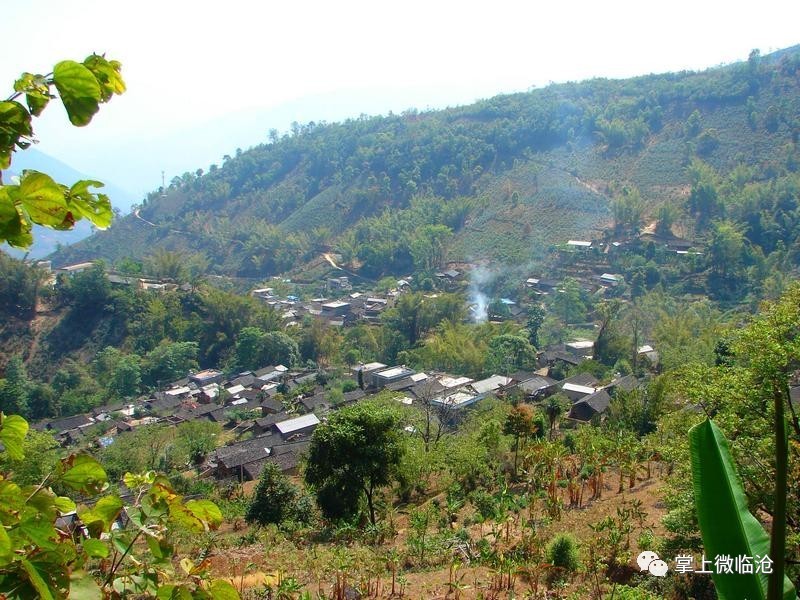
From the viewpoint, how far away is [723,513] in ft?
5.19

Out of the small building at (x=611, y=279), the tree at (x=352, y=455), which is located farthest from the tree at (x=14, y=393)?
the small building at (x=611, y=279)

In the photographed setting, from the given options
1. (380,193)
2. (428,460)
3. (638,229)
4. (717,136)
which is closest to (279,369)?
(428,460)

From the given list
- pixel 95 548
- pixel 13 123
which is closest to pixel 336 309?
pixel 95 548

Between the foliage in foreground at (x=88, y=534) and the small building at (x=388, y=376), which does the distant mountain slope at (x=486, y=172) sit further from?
the foliage in foreground at (x=88, y=534)

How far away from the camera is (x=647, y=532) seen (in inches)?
303

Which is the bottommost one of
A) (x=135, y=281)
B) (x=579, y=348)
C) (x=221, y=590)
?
(x=579, y=348)

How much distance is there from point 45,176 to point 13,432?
1.57 feet

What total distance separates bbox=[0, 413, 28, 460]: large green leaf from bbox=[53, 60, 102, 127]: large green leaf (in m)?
0.55

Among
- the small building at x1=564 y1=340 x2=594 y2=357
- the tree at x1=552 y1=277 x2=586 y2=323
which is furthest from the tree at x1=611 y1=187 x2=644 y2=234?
the small building at x1=564 y1=340 x2=594 y2=357

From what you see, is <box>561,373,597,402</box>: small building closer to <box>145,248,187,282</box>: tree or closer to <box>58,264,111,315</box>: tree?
<box>58,264,111,315</box>: tree

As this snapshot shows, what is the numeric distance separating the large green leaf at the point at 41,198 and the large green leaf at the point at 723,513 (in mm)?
1557

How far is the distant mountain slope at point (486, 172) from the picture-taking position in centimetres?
4894

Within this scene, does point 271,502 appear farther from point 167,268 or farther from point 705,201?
point 705,201

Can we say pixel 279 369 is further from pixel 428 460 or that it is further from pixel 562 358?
pixel 428 460
